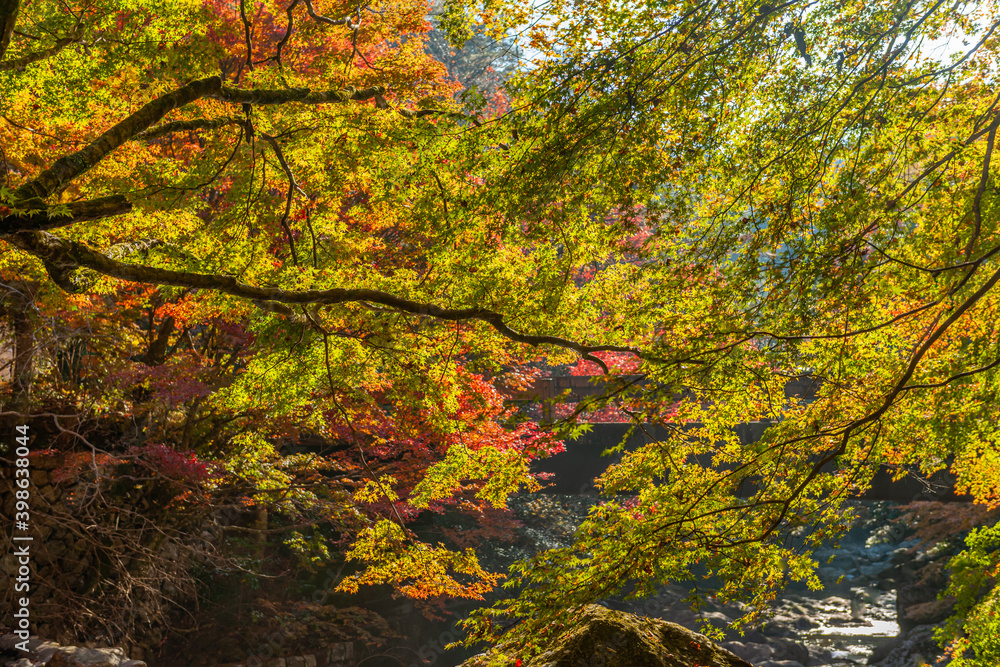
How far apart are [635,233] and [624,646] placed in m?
2.72

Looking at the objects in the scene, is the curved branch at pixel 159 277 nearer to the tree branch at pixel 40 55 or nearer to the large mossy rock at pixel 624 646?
the large mossy rock at pixel 624 646

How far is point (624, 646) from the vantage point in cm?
317

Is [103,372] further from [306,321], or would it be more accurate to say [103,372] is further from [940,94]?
[940,94]

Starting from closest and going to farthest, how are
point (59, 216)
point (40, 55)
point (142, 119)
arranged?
1. point (59, 216)
2. point (142, 119)
3. point (40, 55)

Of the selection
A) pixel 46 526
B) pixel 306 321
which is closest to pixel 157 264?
pixel 306 321

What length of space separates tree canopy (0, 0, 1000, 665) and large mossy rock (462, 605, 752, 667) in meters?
Result: 0.23

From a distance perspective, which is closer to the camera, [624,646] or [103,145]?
[624,646]

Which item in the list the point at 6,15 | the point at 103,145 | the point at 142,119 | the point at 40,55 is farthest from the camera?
the point at 40,55

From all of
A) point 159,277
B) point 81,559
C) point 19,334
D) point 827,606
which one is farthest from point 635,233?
point 827,606

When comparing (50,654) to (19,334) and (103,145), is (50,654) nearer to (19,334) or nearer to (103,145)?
(19,334)

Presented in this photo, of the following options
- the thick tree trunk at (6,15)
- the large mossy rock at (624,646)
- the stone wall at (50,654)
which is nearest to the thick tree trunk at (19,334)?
the stone wall at (50,654)

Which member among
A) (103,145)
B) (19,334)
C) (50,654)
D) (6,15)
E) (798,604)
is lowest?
(50,654)

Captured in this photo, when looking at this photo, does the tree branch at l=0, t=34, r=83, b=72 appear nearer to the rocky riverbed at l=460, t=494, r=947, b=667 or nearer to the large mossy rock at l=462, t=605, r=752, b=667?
the large mossy rock at l=462, t=605, r=752, b=667

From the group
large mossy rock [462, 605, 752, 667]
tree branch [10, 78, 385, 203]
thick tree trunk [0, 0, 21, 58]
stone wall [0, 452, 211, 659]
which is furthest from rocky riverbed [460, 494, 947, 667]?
thick tree trunk [0, 0, 21, 58]
